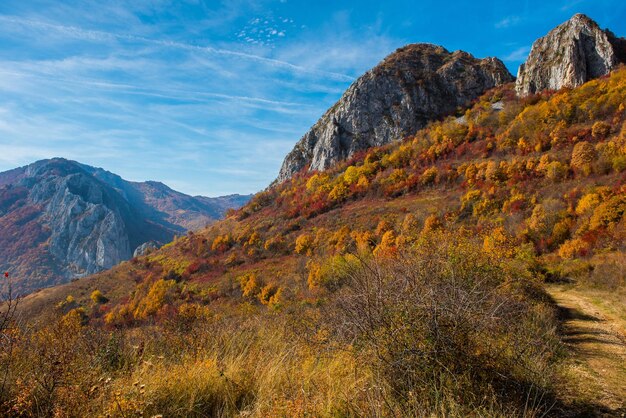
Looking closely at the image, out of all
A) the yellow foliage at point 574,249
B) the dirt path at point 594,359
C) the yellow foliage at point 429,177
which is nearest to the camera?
the dirt path at point 594,359

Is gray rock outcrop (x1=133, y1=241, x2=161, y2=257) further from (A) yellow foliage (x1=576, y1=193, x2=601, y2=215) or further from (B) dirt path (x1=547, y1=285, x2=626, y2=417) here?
(B) dirt path (x1=547, y1=285, x2=626, y2=417)

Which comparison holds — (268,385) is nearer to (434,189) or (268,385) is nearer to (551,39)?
(434,189)

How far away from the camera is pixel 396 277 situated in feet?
13.4

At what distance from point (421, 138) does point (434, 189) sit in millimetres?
22876

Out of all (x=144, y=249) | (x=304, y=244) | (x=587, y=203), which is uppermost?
(x=587, y=203)

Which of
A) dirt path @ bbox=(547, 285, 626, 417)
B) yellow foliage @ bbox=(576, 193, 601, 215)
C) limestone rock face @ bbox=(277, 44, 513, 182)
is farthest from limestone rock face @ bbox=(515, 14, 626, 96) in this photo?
dirt path @ bbox=(547, 285, 626, 417)

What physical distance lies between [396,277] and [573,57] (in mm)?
76324

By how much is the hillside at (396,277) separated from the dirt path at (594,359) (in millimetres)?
260

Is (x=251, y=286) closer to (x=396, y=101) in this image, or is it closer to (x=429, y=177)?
(x=429, y=177)

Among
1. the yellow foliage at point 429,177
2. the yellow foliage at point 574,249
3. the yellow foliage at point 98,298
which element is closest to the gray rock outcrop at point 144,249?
the yellow foliage at point 98,298

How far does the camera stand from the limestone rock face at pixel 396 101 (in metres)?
81.0

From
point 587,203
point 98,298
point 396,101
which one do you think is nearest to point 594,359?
point 587,203

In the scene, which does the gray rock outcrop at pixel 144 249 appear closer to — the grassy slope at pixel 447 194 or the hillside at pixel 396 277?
the hillside at pixel 396 277

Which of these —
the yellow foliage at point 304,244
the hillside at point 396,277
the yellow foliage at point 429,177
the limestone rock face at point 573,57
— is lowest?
the yellow foliage at point 304,244
